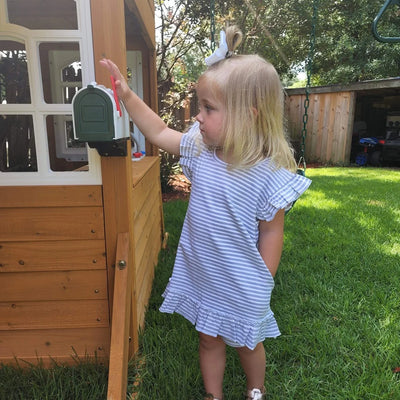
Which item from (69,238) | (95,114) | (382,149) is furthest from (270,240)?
(382,149)

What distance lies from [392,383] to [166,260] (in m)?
1.80

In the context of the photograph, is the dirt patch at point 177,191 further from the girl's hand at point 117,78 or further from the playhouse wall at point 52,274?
the girl's hand at point 117,78

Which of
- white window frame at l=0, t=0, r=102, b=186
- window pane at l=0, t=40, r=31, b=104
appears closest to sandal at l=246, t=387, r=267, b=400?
white window frame at l=0, t=0, r=102, b=186

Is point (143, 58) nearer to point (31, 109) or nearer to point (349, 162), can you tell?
point (31, 109)

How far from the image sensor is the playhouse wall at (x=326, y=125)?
8.61 meters

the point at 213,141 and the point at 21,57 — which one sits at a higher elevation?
the point at 21,57

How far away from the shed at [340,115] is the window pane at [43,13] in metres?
6.43

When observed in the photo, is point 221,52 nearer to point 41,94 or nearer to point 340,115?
point 41,94

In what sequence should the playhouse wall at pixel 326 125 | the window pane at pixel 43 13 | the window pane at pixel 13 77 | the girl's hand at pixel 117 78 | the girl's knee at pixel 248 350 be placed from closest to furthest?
the girl's hand at pixel 117 78, the girl's knee at pixel 248 350, the window pane at pixel 43 13, the window pane at pixel 13 77, the playhouse wall at pixel 326 125

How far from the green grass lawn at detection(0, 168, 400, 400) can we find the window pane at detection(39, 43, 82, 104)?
1507 mm

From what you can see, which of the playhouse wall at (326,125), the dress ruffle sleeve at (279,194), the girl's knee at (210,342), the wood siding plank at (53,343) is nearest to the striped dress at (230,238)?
the dress ruffle sleeve at (279,194)

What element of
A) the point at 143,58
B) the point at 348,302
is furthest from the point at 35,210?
the point at 143,58

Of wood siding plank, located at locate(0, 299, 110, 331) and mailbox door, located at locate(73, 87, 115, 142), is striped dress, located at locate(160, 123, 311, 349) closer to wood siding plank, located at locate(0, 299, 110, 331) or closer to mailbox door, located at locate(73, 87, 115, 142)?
mailbox door, located at locate(73, 87, 115, 142)

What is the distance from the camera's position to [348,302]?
222 cm
